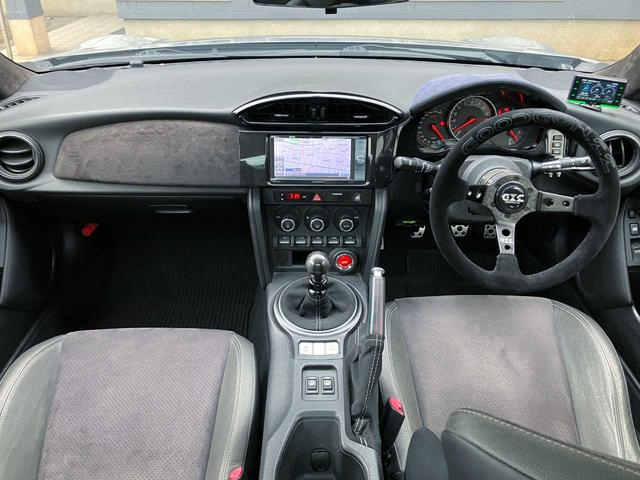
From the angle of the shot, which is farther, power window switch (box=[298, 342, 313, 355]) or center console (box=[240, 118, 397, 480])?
power window switch (box=[298, 342, 313, 355])

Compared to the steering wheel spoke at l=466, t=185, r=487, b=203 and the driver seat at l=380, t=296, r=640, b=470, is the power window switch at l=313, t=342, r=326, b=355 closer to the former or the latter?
the driver seat at l=380, t=296, r=640, b=470

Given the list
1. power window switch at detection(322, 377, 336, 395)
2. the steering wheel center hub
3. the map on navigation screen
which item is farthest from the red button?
Result: the steering wheel center hub

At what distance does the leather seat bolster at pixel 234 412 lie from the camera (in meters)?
1.46

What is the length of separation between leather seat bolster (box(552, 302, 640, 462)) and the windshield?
1.13 m

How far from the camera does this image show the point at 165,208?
7.54 feet

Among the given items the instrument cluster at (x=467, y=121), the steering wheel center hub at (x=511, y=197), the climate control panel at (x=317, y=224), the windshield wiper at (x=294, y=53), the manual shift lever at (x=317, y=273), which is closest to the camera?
the steering wheel center hub at (x=511, y=197)

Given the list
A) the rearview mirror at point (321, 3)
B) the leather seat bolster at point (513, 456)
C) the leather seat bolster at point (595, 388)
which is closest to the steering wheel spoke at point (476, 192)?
the leather seat bolster at point (595, 388)

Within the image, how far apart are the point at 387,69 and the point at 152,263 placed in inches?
65.8

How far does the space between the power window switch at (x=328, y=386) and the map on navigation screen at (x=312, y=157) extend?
2.46 ft

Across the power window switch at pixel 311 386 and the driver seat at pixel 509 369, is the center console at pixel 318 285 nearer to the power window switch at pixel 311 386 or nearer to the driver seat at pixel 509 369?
the power window switch at pixel 311 386

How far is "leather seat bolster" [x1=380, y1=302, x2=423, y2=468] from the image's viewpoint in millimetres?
1601

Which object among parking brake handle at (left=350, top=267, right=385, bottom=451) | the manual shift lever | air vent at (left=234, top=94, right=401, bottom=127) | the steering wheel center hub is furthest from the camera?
air vent at (left=234, top=94, right=401, bottom=127)

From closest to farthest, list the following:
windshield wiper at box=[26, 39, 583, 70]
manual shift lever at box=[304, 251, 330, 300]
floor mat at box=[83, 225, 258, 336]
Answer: manual shift lever at box=[304, 251, 330, 300] → windshield wiper at box=[26, 39, 583, 70] → floor mat at box=[83, 225, 258, 336]

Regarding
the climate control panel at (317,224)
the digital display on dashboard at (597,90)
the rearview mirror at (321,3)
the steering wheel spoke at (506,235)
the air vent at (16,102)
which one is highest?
the rearview mirror at (321,3)
